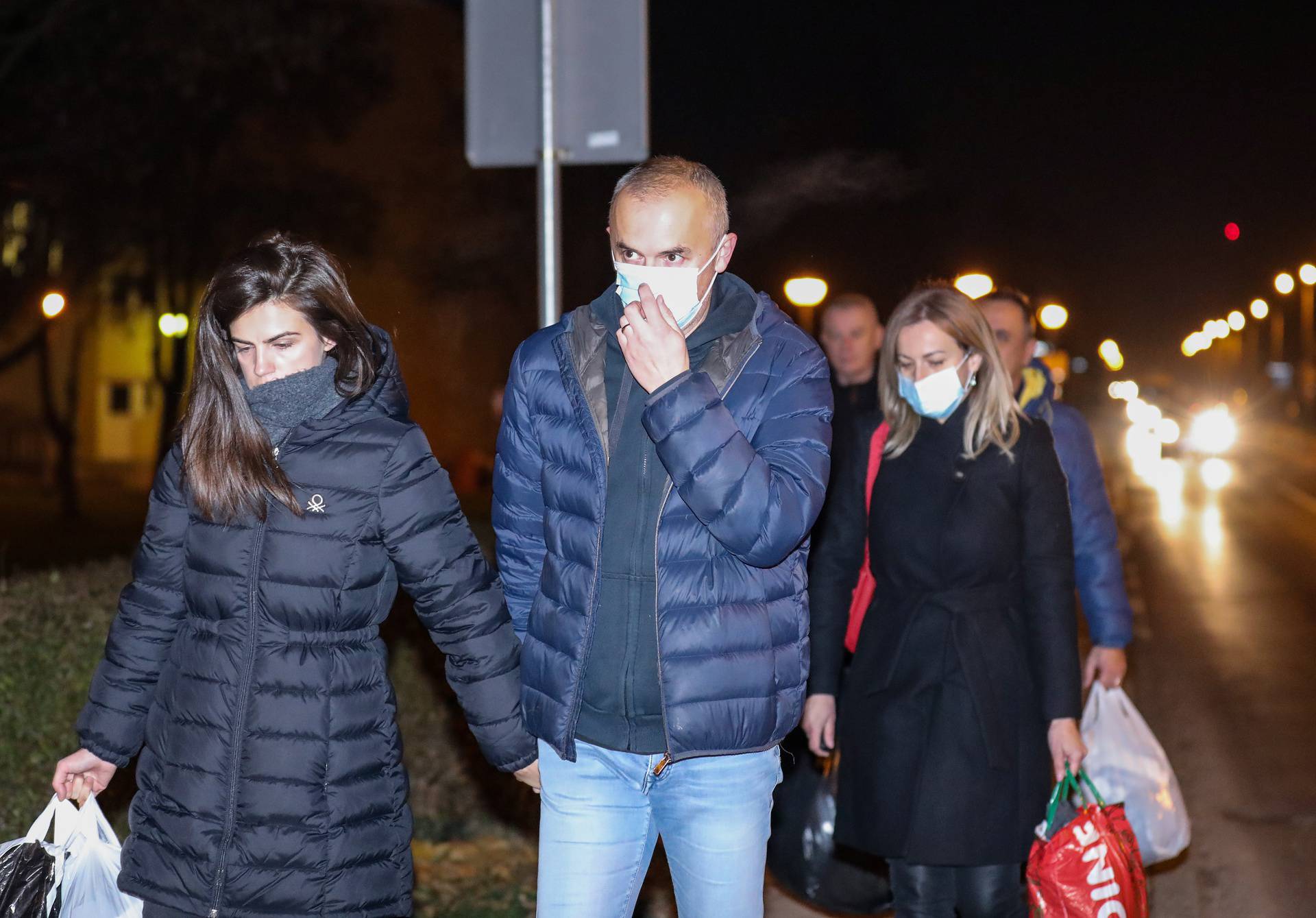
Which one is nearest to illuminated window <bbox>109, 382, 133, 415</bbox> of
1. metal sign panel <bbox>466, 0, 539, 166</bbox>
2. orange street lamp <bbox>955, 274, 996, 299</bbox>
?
orange street lamp <bbox>955, 274, 996, 299</bbox>

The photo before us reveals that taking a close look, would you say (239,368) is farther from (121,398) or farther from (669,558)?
(121,398)

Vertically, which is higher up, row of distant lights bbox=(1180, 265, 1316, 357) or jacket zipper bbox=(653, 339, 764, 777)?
row of distant lights bbox=(1180, 265, 1316, 357)

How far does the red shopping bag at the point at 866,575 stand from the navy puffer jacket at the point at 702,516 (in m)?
1.26

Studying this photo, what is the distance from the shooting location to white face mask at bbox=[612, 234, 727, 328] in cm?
296

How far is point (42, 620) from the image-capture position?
16.6 ft

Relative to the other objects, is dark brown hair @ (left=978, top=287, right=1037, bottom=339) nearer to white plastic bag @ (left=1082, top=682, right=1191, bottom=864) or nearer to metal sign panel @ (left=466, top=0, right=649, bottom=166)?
white plastic bag @ (left=1082, top=682, right=1191, bottom=864)

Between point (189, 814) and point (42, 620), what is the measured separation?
2.35 m

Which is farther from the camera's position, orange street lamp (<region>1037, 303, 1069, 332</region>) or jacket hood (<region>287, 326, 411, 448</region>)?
orange street lamp (<region>1037, 303, 1069, 332</region>)

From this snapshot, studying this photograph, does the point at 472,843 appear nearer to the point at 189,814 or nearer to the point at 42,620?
the point at 42,620

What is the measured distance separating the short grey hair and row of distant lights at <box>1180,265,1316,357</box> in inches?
1484

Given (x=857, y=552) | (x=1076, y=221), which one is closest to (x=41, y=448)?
(x=1076, y=221)

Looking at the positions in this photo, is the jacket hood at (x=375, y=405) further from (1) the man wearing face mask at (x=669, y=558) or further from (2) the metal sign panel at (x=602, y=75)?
(2) the metal sign panel at (x=602, y=75)

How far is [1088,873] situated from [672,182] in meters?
2.10

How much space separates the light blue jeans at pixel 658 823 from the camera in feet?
9.91
